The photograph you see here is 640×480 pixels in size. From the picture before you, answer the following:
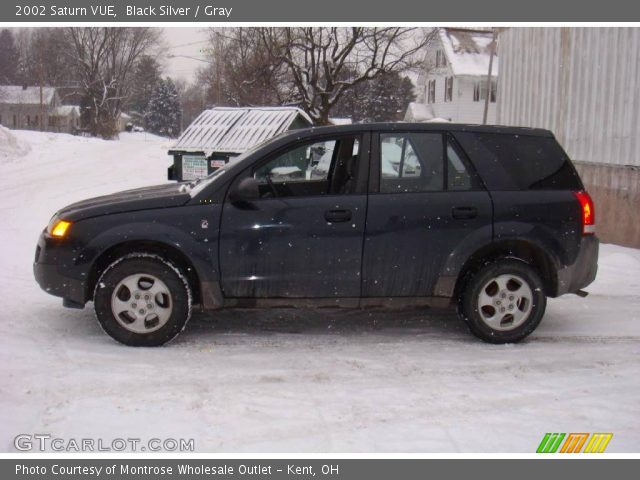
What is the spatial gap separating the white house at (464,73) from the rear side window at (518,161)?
36558mm

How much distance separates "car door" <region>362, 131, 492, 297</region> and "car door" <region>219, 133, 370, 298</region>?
0.13 metres

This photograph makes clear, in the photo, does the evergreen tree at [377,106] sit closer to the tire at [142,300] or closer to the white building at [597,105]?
the white building at [597,105]

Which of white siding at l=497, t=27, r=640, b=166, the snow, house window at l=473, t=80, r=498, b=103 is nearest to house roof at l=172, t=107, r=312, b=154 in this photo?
→ white siding at l=497, t=27, r=640, b=166

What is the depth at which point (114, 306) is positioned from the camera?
532 centimetres

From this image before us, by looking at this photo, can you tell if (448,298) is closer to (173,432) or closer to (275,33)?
(173,432)

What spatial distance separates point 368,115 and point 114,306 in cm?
4787

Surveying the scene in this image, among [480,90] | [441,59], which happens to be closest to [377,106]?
[441,59]

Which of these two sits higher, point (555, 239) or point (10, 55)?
point (10, 55)

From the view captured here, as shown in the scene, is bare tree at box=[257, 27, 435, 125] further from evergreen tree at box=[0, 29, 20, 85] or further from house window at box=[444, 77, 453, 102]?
evergreen tree at box=[0, 29, 20, 85]

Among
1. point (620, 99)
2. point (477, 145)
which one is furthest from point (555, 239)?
point (620, 99)

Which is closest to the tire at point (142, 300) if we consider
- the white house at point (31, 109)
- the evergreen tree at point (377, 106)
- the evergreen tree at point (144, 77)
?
the evergreen tree at point (377, 106)

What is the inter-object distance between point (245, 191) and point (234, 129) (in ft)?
26.0

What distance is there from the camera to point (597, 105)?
34.5ft

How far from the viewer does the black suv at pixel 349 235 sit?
534 cm
